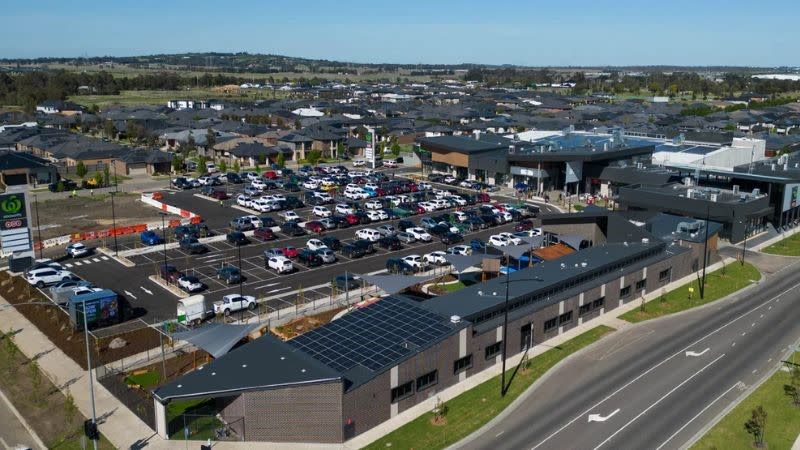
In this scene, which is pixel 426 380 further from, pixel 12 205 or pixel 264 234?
pixel 12 205

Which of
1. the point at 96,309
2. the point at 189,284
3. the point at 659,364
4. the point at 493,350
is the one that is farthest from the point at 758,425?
the point at 96,309

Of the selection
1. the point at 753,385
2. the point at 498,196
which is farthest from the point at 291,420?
the point at 498,196

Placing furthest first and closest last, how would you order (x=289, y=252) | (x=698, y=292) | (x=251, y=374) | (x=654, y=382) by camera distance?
(x=289, y=252)
(x=698, y=292)
(x=654, y=382)
(x=251, y=374)

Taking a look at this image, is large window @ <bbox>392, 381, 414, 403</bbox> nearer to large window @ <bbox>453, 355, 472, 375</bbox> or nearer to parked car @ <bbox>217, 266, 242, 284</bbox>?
large window @ <bbox>453, 355, 472, 375</bbox>

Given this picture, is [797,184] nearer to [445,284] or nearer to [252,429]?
[445,284]

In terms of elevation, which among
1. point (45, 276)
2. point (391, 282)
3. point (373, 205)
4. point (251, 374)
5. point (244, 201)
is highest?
point (251, 374)

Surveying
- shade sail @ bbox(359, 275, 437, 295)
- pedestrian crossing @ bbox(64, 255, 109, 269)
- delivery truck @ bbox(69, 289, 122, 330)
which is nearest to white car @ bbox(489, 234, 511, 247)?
shade sail @ bbox(359, 275, 437, 295)
